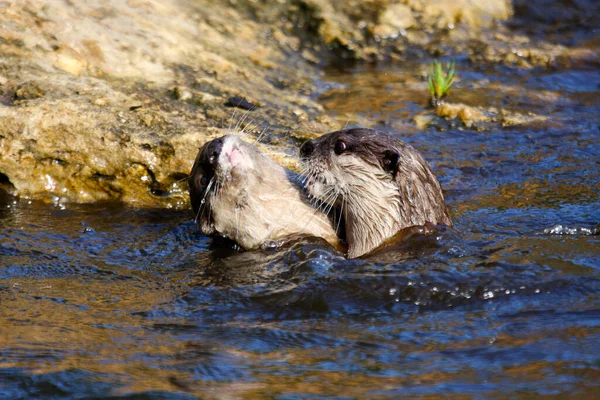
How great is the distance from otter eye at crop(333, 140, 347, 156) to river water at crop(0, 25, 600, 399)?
427 mm

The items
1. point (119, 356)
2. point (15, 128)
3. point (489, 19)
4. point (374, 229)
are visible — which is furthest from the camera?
point (489, 19)

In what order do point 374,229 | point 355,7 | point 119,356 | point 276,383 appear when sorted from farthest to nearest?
point 355,7
point 374,229
point 119,356
point 276,383

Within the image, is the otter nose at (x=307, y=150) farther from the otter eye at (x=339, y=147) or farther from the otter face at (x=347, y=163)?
the otter eye at (x=339, y=147)

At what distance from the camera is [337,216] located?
4.07 metres

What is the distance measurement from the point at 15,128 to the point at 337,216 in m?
1.87

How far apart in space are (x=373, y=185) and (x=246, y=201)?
59cm

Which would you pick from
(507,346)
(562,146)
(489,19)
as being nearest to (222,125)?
(562,146)

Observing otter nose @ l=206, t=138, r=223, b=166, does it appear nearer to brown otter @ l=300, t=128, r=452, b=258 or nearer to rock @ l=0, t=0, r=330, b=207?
brown otter @ l=300, t=128, r=452, b=258

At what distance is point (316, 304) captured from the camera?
331cm

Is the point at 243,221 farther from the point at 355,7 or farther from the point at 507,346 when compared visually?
the point at 355,7

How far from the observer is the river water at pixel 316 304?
8.76 ft

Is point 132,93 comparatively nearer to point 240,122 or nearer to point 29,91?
point 29,91

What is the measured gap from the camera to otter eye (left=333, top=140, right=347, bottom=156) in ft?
12.6

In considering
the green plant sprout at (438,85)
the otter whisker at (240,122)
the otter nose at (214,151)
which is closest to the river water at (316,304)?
the otter nose at (214,151)
